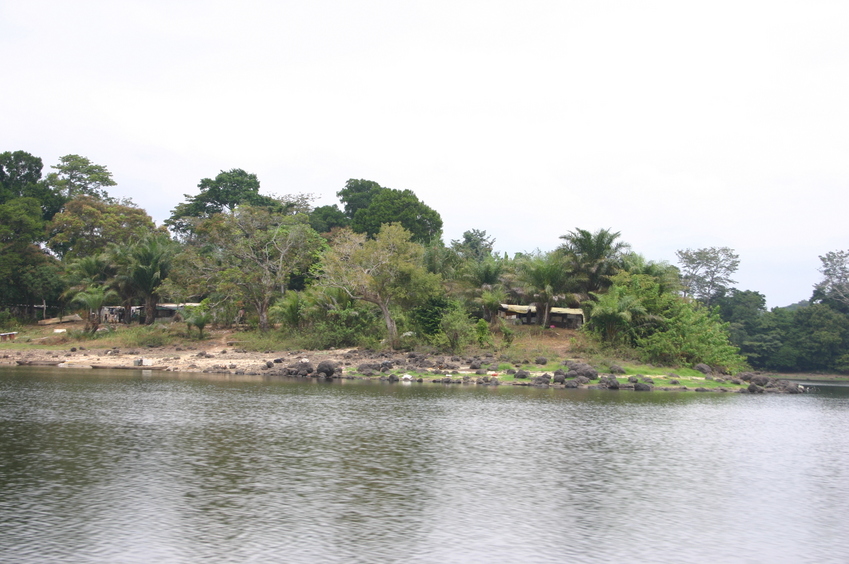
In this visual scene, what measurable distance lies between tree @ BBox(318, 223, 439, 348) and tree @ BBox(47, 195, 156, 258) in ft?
71.4

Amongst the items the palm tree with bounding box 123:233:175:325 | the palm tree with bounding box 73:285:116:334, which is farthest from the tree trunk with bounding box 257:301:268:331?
the palm tree with bounding box 73:285:116:334

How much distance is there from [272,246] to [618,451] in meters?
32.6

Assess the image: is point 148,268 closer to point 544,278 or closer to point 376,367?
point 376,367

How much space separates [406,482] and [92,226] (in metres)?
48.1

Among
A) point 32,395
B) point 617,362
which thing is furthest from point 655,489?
point 617,362

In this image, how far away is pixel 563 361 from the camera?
3688 centimetres

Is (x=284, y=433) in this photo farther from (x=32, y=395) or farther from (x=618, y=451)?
(x=32, y=395)

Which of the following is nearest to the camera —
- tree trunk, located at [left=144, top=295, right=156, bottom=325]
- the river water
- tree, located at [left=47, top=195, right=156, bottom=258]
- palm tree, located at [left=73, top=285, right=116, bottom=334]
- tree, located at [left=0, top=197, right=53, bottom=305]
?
the river water

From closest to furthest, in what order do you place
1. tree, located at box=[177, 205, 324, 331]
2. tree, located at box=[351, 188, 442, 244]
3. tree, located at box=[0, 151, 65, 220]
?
1. tree, located at box=[177, 205, 324, 331]
2. tree, located at box=[0, 151, 65, 220]
3. tree, located at box=[351, 188, 442, 244]

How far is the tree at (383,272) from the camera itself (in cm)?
3791

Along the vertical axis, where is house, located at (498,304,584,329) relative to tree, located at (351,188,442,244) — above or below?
below

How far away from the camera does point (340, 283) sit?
39.3 metres

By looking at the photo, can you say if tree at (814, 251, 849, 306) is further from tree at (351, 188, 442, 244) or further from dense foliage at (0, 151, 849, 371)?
tree at (351, 188, 442, 244)

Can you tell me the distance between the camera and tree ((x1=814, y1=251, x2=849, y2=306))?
219 ft
